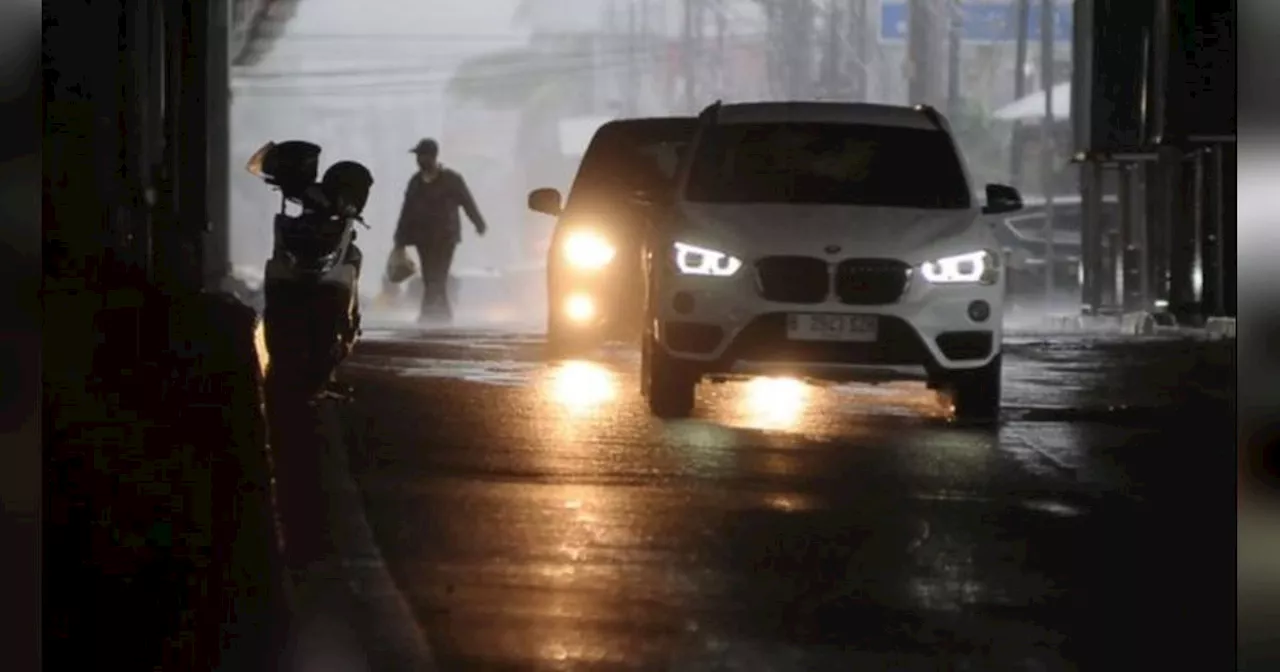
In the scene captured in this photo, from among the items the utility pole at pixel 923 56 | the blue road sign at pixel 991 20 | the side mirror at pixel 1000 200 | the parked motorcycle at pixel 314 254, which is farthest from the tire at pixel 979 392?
the parked motorcycle at pixel 314 254

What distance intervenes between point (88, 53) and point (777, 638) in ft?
5.80

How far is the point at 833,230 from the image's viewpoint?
480cm

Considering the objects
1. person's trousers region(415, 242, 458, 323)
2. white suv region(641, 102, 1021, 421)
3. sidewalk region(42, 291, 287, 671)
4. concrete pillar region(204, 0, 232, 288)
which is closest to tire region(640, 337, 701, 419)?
white suv region(641, 102, 1021, 421)

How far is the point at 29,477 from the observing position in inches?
152

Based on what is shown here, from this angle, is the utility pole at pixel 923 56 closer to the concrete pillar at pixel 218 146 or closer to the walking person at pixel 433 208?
the walking person at pixel 433 208

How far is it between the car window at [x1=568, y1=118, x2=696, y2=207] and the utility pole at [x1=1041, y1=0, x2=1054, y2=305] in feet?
2.44

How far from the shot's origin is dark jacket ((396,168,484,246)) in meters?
4.60

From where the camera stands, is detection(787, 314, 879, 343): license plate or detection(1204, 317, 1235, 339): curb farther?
detection(787, 314, 879, 343): license plate

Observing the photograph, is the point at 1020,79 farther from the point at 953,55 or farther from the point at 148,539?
the point at 148,539

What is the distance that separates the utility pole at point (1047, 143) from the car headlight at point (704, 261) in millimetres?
761

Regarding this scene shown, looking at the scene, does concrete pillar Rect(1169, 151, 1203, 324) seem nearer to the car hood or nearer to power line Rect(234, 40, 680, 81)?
the car hood

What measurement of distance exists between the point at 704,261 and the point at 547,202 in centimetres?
36

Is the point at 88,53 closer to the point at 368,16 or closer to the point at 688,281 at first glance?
the point at 368,16

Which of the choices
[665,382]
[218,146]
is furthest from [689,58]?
[218,146]
